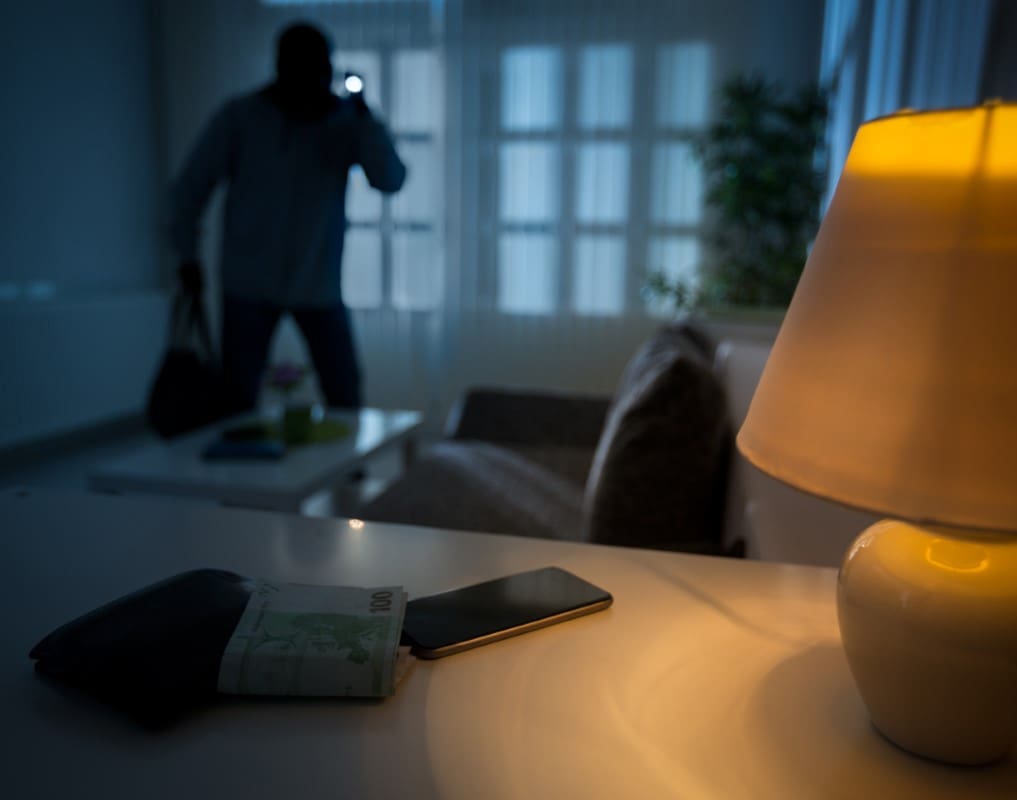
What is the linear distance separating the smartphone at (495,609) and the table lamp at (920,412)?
238mm

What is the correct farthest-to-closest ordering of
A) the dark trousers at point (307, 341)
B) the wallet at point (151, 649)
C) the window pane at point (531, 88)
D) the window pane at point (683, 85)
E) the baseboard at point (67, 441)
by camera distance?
the window pane at point (531, 88) < the window pane at point (683, 85) < the baseboard at point (67, 441) < the dark trousers at point (307, 341) < the wallet at point (151, 649)

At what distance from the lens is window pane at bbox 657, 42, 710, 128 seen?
3947mm

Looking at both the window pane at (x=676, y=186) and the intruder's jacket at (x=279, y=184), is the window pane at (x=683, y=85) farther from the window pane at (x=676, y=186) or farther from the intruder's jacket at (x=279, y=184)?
the intruder's jacket at (x=279, y=184)

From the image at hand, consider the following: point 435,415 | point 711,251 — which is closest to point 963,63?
point 711,251

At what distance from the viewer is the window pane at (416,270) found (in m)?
4.38

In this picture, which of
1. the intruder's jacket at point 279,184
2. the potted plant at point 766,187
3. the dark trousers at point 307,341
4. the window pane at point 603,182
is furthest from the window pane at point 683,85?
the dark trousers at point 307,341

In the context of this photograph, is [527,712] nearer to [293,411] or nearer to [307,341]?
[293,411]

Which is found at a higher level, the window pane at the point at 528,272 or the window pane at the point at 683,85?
the window pane at the point at 683,85

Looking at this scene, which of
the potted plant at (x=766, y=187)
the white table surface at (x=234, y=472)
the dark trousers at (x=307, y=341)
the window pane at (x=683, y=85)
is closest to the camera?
the white table surface at (x=234, y=472)

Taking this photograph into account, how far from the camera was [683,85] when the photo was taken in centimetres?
397

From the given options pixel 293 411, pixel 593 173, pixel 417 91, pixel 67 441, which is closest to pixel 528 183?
pixel 593 173

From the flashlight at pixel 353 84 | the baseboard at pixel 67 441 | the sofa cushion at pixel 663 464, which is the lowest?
the baseboard at pixel 67 441

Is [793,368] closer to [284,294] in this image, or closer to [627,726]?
[627,726]

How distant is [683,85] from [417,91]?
4.21 ft
